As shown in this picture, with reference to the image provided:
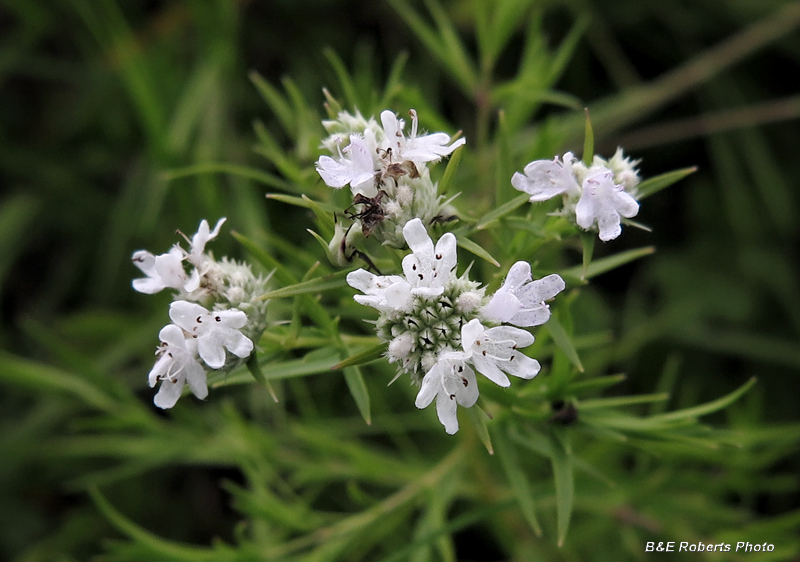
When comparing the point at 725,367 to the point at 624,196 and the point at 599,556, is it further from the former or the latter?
the point at 624,196

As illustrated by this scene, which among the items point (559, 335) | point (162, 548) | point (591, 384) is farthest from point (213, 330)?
Result: point (162, 548)

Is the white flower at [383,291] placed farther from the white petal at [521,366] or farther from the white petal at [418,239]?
the white petal at [521,366]

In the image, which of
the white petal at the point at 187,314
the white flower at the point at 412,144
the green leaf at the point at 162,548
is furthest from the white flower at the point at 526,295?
the green leaf at the point at 162,548

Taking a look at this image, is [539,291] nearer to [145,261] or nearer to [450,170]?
[450,170]

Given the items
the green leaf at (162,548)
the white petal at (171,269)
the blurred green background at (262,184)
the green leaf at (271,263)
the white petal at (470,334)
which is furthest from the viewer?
the blurred green background at (262,184)

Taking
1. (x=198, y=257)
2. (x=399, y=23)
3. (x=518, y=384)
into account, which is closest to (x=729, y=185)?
(x=399, y=23)
